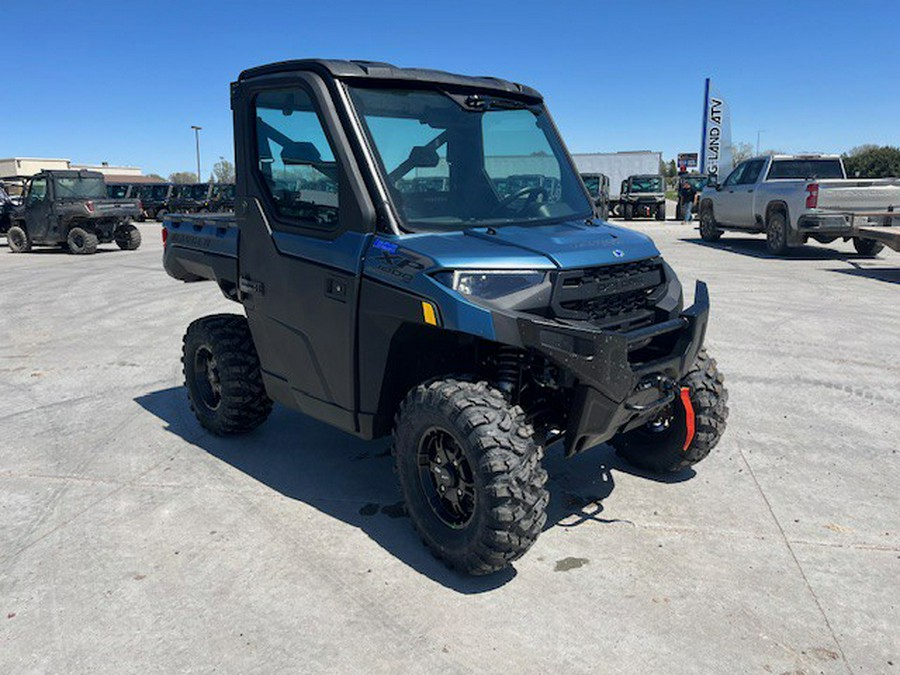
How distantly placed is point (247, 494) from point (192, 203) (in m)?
30.4

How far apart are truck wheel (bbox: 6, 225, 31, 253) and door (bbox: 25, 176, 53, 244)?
484mm

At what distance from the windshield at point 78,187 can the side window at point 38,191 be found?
16.3 inches

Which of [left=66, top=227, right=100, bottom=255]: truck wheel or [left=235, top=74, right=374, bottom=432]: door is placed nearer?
[left=235, top=74, right=374, bottom=432]: door

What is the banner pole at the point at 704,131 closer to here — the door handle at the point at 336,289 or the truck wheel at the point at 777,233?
the truck wheel at the point at 777,233

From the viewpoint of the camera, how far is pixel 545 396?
3.54 m

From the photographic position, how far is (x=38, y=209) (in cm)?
1748

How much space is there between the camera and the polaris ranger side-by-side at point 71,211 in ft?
55.9

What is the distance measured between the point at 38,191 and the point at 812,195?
17.4 m

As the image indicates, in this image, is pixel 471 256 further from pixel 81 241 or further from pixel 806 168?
pixel 81 241

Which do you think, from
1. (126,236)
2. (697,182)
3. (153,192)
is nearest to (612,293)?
(126,236)

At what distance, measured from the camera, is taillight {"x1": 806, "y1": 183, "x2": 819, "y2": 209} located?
522 inches

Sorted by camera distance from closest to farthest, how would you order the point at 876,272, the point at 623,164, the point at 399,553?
the point at 399,553 < the point at 876,272 < the point at 623,164

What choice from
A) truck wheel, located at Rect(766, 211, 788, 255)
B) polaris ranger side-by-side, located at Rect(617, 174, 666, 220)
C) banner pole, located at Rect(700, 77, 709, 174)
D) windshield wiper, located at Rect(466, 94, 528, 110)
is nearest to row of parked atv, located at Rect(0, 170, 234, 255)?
truck wheel, located at Rect(766, 211, 788, 255)

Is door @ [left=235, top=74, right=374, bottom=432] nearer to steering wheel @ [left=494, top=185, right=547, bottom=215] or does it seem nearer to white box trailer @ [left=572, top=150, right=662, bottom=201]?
steering wheel @ [left=494, top=185, right=547, bottom=215]
